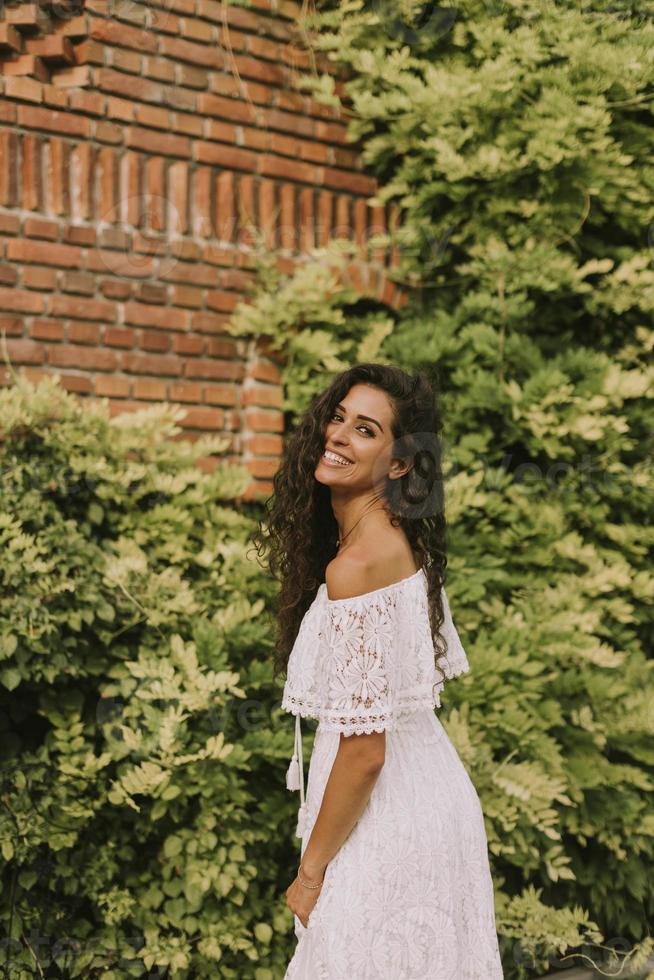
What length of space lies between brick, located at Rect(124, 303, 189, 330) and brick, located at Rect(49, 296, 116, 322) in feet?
0.23

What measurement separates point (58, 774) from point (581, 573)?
2.24 meters

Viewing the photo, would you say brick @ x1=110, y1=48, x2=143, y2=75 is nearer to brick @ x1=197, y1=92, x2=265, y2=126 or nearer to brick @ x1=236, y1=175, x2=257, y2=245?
brick @ x1=197, y1=92, x2=265, y2=126

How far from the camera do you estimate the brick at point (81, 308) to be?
12.0 ft

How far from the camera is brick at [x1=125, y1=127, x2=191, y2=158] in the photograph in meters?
3.82

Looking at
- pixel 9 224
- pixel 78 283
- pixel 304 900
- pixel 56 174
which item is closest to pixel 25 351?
pixel 78 283

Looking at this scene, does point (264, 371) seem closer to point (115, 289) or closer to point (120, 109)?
point (115, 289)

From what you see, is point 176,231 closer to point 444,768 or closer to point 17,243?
point 17,243

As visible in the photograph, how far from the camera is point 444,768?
215 cm

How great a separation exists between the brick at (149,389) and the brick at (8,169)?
2.57ft

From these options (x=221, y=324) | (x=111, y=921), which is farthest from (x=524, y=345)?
(x=111, y=921)

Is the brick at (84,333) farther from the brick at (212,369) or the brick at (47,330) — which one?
the brick at (212,369)

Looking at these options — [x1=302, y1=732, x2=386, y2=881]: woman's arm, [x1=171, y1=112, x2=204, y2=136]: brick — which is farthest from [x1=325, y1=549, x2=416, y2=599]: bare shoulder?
[x1=171, y1=112, x2=204, y2=136]: brick

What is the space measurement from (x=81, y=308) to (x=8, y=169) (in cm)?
54

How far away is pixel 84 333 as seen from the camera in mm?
3707
